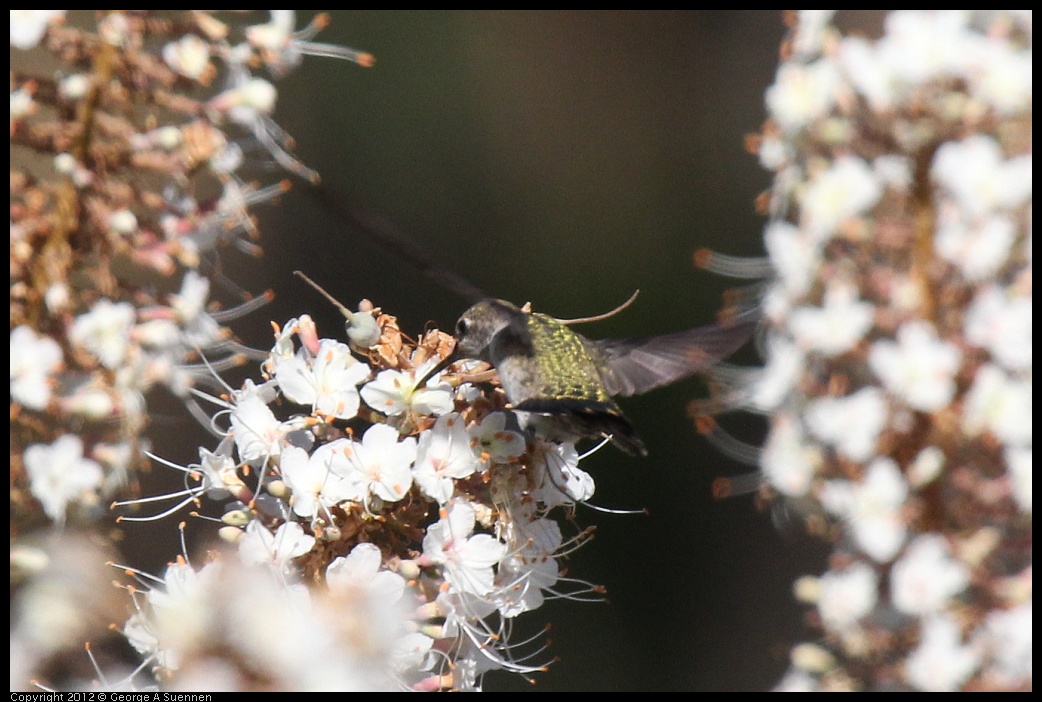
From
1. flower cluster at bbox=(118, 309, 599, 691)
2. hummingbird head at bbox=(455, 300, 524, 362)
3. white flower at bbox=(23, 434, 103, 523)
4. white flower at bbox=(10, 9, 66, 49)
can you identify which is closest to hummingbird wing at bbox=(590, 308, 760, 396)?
hummingbird head at bbox=(455, 300, 524, 362)

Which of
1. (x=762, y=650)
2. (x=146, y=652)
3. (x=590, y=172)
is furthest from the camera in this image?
(x=590, y=172)

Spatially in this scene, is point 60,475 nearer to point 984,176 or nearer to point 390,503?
point 390,503

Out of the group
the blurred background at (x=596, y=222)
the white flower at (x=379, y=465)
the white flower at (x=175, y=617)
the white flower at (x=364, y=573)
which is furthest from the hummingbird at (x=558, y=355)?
the blurred background at (x=596, y=222)

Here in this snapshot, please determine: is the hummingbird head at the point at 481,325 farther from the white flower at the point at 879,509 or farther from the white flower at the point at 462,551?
the white flower at the point at 879,509

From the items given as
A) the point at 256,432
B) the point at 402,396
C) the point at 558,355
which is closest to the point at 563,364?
the point at 558,355

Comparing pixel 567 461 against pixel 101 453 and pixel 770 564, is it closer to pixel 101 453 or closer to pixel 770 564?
pixel 101 453

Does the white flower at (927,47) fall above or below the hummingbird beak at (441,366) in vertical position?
above
